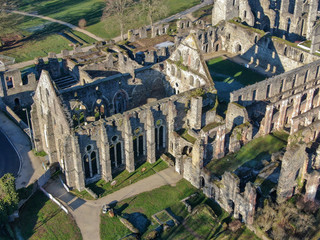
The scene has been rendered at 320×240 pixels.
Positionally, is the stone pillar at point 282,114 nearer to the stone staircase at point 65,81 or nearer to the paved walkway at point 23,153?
the paved walkway at point 23,153

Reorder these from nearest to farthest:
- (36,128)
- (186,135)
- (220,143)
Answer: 1. (220,143)
2. (186,135)
3. (36,128)

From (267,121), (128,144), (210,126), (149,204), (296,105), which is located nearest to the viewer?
(149,204)

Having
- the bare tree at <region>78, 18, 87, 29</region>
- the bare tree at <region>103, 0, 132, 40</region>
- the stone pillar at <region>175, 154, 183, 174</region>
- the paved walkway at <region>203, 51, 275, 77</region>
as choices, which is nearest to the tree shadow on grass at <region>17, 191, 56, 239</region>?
the stone pillar at <region>175, 154, 183, 174</region>

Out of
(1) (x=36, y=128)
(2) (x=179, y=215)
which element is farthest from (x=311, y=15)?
→ (1) (x=36, y=128)

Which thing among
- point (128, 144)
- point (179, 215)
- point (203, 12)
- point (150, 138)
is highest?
point (128, 144)

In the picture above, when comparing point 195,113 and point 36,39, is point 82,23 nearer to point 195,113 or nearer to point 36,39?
point 36,39

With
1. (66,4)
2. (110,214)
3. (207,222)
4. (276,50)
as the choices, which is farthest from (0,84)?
(66,4)

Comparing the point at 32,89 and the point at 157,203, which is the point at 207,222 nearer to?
the point at 157,203

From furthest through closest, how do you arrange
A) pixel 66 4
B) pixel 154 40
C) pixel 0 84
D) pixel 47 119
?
pixel 66 4
pixel 154 40
pixel 0 84
pixel 47 119
